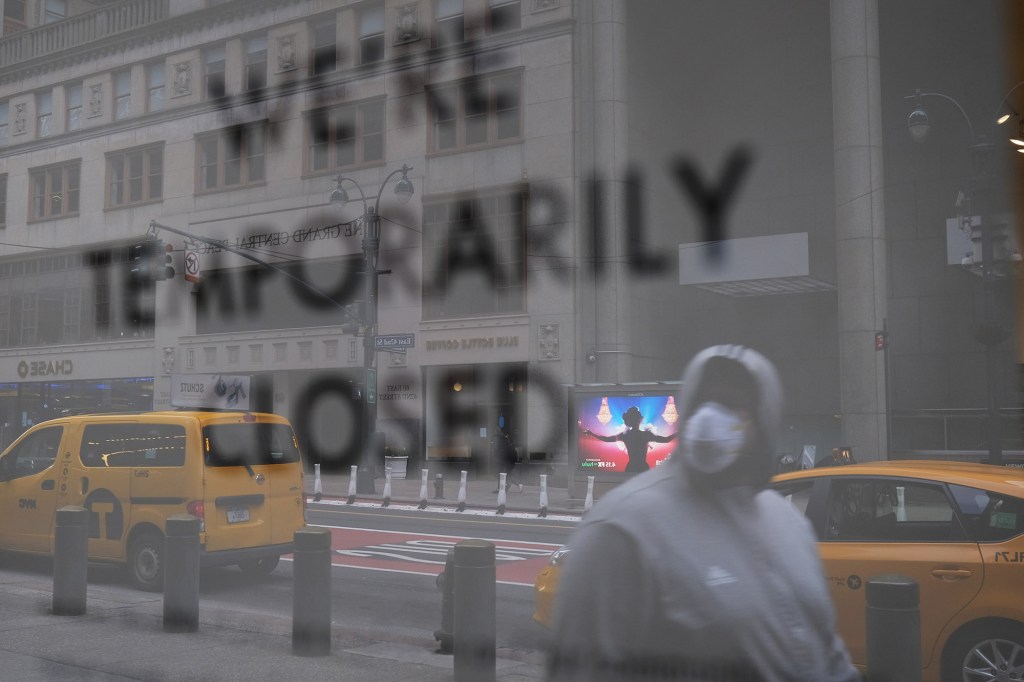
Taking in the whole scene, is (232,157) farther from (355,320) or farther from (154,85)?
(355,320)

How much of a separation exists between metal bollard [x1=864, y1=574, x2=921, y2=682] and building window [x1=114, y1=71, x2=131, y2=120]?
1736 inches

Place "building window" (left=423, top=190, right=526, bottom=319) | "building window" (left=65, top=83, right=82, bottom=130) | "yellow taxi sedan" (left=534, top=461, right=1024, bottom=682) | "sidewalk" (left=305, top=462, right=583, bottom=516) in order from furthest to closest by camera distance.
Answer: "building window" (left=65, top=83, right=82, bottom=130) < "building window" (left=423, top=190, right=526, bottom=319) < "sidewalk" (left=305, top=462, right=583, bottom=516) < "yellow taxi sedan" (left=534, top=461, right=1024, bottom=682)

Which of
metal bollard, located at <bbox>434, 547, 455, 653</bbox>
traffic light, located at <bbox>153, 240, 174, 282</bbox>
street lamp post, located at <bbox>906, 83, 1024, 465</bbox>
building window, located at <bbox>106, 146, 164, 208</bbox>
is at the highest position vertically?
building window, located at <bbox>106, 146, 164, 208</bbox>

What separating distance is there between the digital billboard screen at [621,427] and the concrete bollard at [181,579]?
14.8 m

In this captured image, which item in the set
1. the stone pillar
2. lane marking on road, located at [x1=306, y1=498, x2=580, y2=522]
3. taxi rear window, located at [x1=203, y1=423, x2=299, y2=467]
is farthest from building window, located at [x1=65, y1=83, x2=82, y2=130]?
taxi rear window, located at [x1=203, y1=423, x2=299, y2=467]

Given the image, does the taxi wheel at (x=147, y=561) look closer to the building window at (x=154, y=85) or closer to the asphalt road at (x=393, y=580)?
the asphalt road at (x=393, y=580)

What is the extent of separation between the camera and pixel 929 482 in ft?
22.1

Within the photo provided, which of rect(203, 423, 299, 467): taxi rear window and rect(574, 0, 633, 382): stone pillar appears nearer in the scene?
rect(203, 423, 299, 467): taxi rear window

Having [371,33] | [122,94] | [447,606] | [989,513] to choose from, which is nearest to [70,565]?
[447,606]

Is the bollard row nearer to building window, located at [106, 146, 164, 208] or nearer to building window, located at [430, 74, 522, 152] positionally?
building window, located at [430, 74, 522, 152]

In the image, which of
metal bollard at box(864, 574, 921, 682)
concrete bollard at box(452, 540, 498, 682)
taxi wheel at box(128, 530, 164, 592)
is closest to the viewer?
metal bollard at box(864, 574, 921, 682)

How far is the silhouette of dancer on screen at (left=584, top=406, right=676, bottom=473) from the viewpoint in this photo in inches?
911

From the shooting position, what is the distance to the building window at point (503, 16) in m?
34.3

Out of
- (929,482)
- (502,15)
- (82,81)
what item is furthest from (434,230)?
(929,482)
